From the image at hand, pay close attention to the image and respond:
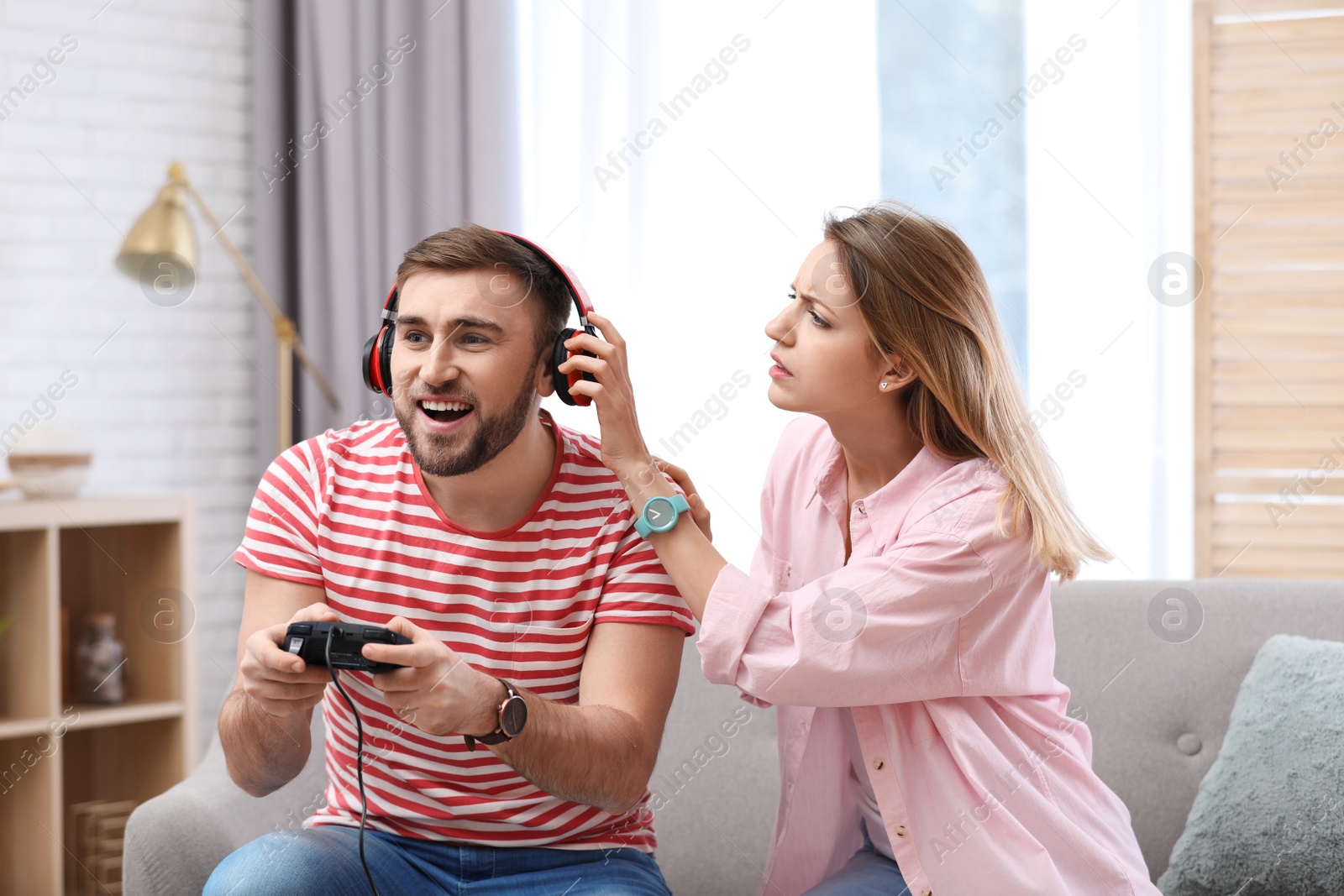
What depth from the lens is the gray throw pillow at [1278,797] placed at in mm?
1676

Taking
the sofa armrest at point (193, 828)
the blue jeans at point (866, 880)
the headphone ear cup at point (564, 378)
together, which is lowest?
the blue jeans at point (866, 880)

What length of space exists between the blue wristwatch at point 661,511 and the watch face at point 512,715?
29 cm

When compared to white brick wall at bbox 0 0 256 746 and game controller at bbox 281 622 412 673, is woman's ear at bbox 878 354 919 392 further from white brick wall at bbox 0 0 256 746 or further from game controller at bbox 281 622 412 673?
white brick wall at bbox 0 0 256 746

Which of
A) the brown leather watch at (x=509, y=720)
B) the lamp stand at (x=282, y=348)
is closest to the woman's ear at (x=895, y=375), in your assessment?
the brown leather watch at (x=509, y=720)

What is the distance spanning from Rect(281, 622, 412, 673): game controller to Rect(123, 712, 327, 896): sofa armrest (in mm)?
535

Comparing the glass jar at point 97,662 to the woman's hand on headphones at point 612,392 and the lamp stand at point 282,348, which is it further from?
the woman's hand on headphones at point 612,392

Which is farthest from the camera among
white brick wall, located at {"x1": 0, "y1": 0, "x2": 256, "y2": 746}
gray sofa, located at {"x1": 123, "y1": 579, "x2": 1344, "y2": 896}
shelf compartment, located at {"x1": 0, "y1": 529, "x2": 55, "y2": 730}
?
white brick wall, located at {"x1": 0, "y1": 0, "x2": 256, "y2": 746}

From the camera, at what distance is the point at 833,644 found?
146 centimetres

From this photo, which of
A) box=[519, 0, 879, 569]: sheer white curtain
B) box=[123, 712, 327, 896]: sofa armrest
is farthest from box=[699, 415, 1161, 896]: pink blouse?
box=[519, 0, 879, 569]: sheer white curtain

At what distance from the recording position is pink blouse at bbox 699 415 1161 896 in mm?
1473

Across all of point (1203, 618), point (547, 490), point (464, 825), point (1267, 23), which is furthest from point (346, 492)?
point (1267, 23)

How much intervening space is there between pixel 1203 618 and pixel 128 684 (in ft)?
8.24

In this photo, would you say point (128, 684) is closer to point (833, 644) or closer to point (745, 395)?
point (745, 395)

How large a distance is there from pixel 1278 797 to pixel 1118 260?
4.37 ft
